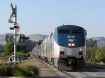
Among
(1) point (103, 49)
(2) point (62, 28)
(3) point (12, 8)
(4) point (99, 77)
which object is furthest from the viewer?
(1) point (103, 49)

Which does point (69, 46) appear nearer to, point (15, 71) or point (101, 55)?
point (15, 71)

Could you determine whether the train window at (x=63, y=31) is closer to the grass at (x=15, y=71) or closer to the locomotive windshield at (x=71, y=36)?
the locomotive windshield at (x=71, y=36)

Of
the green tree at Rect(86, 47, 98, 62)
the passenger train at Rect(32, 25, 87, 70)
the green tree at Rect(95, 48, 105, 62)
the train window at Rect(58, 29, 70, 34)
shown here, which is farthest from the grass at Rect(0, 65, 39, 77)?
the green tree at Rect(86, 47, 98, 62)

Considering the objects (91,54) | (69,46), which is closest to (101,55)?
(91,54)

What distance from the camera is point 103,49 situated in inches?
2203

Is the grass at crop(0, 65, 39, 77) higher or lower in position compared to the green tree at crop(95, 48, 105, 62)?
lower

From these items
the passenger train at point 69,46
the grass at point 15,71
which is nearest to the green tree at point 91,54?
the passenger train at point 69,46

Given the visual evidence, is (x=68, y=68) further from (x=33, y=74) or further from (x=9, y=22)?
(x=33, y=74)

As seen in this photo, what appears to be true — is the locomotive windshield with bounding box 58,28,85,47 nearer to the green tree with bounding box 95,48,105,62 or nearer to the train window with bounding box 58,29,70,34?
the train window with bounding box 58,29,70,34

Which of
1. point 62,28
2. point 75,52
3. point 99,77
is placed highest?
point 62,28

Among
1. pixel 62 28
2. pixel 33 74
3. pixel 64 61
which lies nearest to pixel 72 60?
pixel 64 61

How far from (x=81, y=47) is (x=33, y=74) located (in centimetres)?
982

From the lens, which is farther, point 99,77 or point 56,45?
point 56,45

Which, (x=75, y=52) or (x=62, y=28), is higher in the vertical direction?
(x=62, y=28)
